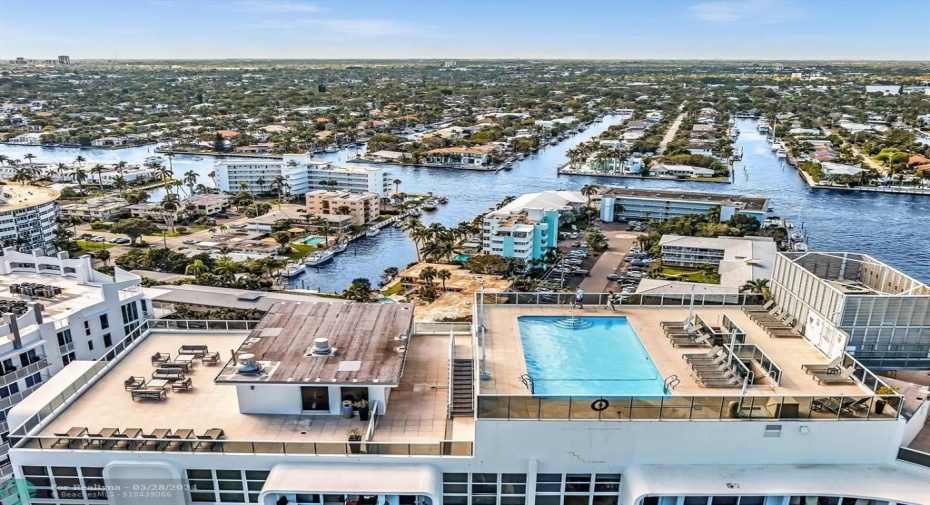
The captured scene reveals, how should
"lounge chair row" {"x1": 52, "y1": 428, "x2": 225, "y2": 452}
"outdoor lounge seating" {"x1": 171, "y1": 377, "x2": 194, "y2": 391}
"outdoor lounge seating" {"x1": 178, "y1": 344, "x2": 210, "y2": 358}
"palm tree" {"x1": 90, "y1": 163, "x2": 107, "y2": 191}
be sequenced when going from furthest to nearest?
"palm tree" {"x1": 90, "y1": 163, "x2": 107, "y2": 191}, "outdoor lounge seating" {"x1": 178, "y1": 344, "x2": 210, "y2": 358}, "outdoor lounge seating" {"x1": 171, "y1": 377, "x2": 194, "y2": 391}, "lounge chair row" {"x1": 52, "y1": 428, "x2": 225, "y2": 452}

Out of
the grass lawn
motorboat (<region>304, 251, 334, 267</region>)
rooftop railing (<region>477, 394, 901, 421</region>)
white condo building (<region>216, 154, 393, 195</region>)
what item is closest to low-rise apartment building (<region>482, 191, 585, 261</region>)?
the grass lawn

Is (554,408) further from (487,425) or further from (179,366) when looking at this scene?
(179,366)

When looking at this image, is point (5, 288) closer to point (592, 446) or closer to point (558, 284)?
point (592, 446)

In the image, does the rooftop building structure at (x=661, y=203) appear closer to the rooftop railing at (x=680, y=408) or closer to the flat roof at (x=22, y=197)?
the flat roof at (x=22, y=197)

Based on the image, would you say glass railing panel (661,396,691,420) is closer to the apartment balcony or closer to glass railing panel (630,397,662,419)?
glass railing panel (630,397,662,419)

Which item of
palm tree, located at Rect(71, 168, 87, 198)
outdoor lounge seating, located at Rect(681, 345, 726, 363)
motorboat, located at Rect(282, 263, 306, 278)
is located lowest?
motorboat, located at Rect(282, 263, 306, 278)

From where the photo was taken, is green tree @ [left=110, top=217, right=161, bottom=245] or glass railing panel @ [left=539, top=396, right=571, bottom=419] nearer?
glass railing panel @ [left=539, top=396, right=571, bottom=419]

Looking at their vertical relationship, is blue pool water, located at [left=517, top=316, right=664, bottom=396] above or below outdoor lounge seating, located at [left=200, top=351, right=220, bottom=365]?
above
